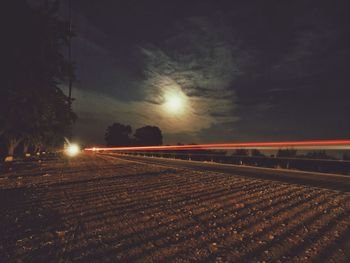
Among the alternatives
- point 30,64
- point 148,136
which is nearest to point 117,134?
point 148,136

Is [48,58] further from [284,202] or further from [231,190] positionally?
[284,202]

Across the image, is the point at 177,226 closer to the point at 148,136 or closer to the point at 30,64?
the point at 30,64

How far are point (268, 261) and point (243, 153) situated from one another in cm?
1942

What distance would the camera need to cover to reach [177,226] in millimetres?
4254

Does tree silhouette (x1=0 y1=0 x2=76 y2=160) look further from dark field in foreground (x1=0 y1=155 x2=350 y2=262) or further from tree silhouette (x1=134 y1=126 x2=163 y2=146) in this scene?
tree silhouette (x1=134 y1=126 x2=163 y2=146)

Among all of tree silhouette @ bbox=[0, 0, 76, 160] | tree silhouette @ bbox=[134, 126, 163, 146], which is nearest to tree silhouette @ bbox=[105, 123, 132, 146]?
tree silhouette @ bbox=[134, 126, 163, 146]

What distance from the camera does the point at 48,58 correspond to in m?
12.5

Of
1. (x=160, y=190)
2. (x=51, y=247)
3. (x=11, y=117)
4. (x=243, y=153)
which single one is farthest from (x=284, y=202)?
(x=243, y=153)

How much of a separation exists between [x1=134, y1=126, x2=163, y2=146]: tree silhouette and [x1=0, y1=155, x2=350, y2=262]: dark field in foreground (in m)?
95.9

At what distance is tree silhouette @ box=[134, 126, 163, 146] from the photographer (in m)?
104

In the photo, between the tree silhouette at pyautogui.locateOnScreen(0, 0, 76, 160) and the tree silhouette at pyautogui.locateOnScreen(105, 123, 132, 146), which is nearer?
the tree silhouette at pyautogui.locateOnScreen(0, 0, 76, 160)

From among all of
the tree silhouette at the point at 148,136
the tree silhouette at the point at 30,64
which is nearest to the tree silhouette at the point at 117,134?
the tree silhouette at the point at 148,136

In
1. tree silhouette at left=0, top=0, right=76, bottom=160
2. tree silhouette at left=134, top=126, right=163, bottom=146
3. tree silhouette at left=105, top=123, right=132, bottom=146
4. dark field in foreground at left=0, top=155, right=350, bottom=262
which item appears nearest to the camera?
dark field in foreground at left=0, top=155, right=350, bottom=262

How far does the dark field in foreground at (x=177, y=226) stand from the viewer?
3.25 m
